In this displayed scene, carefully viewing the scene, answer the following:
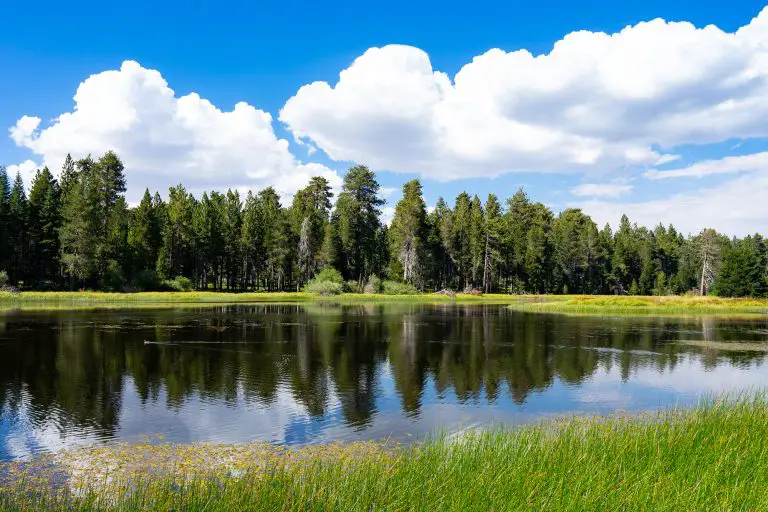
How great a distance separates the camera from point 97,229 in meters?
93.7

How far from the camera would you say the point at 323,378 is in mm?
25562

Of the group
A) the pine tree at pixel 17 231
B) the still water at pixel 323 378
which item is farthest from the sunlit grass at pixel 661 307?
the pine tree at pixel 17 231

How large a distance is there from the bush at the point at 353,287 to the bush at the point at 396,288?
4637 millimetres

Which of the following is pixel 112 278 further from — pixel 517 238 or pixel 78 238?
pixel 517 238

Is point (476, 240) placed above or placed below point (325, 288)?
above

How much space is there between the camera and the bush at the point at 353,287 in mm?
107938

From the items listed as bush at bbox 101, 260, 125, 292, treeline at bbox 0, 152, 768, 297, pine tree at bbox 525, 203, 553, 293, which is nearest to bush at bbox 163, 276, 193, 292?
treeline at bbox 0, 152, 768, 297

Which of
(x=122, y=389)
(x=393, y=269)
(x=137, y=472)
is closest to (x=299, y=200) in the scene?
(x=393, y=269)

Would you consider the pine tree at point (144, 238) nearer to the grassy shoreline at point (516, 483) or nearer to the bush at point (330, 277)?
the bush at point (330, 277)

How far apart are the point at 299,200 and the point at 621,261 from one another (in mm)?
84099

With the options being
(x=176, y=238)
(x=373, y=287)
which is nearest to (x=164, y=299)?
(x=176, y=238)

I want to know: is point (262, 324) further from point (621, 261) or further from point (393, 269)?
point (621, 261)

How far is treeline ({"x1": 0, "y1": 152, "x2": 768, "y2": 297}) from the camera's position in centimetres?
9644

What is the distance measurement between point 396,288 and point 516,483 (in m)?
99.3
